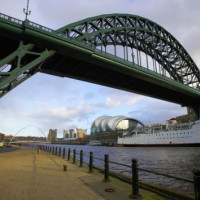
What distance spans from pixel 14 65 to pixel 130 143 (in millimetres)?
82755

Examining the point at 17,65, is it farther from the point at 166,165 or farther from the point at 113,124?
the point at 113,124

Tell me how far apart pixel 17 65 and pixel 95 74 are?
63.0 ft

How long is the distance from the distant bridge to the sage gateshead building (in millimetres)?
91153

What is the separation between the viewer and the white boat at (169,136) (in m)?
70.8

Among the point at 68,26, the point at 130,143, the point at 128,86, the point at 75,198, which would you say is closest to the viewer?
the point at 75,198

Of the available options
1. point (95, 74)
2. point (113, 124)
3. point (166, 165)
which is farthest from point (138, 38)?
point (113, 124)

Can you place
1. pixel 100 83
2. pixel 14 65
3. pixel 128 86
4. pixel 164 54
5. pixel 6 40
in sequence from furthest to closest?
1. pixel 164 54
2. pixel 128 86
3. pixel 100 83
4. pixel 6 40
5. pixel 14 65

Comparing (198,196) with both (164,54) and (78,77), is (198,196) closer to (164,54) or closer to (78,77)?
(78,77)

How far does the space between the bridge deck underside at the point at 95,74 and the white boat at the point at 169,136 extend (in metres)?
24.1

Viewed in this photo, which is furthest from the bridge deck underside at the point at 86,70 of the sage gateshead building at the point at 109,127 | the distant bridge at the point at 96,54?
the sage gateshead building at the point at 109,127

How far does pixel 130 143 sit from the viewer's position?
9894 centimetres

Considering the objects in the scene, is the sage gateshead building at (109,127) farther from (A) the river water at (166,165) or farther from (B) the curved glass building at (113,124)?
(A) the river water at (166,165)

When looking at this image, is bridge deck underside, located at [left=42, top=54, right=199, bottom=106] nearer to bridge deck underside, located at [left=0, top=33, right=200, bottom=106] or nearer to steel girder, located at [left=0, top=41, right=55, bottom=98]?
bridge deck underside, located at [left=0, top=33, right=200, bottom=106]

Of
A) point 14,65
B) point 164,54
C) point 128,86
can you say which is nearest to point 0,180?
point 14,65
